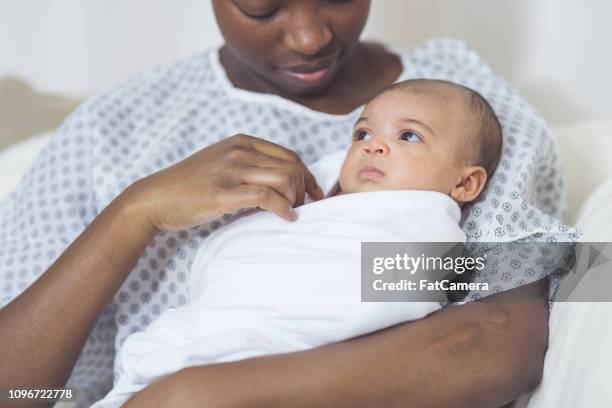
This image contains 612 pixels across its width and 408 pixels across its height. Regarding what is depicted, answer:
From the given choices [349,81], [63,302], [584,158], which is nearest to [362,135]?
[349,81]

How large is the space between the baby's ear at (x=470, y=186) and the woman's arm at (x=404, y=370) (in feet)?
0.52

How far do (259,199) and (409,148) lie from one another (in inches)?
9.4

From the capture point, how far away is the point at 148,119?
5.24ft

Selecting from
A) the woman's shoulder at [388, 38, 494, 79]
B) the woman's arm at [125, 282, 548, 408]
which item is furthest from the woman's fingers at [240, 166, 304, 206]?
the woman's shoulder at [388, 38, 494, 79]

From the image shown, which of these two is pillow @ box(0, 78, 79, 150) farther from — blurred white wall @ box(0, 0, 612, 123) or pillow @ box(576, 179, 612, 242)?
pillow @ box(576, 179, 612, 242)

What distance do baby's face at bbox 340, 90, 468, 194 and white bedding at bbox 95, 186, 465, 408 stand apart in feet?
0.13

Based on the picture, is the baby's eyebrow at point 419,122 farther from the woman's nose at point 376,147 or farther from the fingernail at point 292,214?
the fingernail at point 292,214

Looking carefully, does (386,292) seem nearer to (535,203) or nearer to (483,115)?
(483,115)

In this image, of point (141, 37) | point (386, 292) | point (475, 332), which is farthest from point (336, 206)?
point (141, 37)

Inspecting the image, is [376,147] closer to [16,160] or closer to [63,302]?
[63,302]

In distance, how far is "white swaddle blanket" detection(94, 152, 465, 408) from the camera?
1.15 m

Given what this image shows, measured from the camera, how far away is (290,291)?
1168 mm

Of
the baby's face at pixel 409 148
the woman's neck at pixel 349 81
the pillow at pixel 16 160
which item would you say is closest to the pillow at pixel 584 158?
the woman's neck at pixel 349 81

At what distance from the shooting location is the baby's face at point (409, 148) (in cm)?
129
